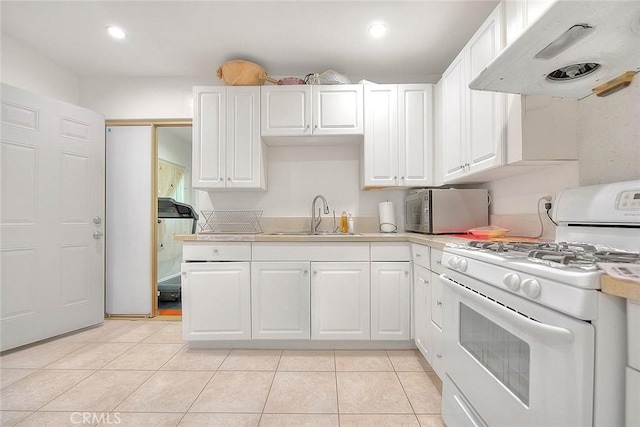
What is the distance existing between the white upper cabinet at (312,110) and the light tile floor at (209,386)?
1.86 m

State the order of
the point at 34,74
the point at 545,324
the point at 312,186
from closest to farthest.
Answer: the point at 545,324 → the point at 34,74 → the point at 312,186

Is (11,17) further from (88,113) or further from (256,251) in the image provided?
(256,251)

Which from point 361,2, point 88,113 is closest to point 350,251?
point 361,2

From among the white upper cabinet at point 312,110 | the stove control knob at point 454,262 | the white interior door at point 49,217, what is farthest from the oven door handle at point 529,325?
the white interior door at point 49,217

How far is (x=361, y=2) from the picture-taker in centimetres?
192

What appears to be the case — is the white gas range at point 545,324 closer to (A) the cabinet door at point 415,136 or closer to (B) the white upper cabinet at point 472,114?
(B) the white upper cabinet at point 472,114

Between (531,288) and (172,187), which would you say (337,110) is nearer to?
(531,288)

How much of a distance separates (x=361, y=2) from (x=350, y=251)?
178 centimetres

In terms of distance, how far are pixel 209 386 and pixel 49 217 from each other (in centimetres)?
209

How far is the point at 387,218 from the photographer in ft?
8.75

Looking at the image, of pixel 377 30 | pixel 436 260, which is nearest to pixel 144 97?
pixel 377 30

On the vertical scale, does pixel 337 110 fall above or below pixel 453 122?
above

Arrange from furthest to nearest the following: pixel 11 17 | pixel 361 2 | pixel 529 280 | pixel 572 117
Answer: pixel 11 17 → pixel 361 2 → pixel 572 117 → pixel 529 280

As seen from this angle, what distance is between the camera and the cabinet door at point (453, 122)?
192 centimetres
